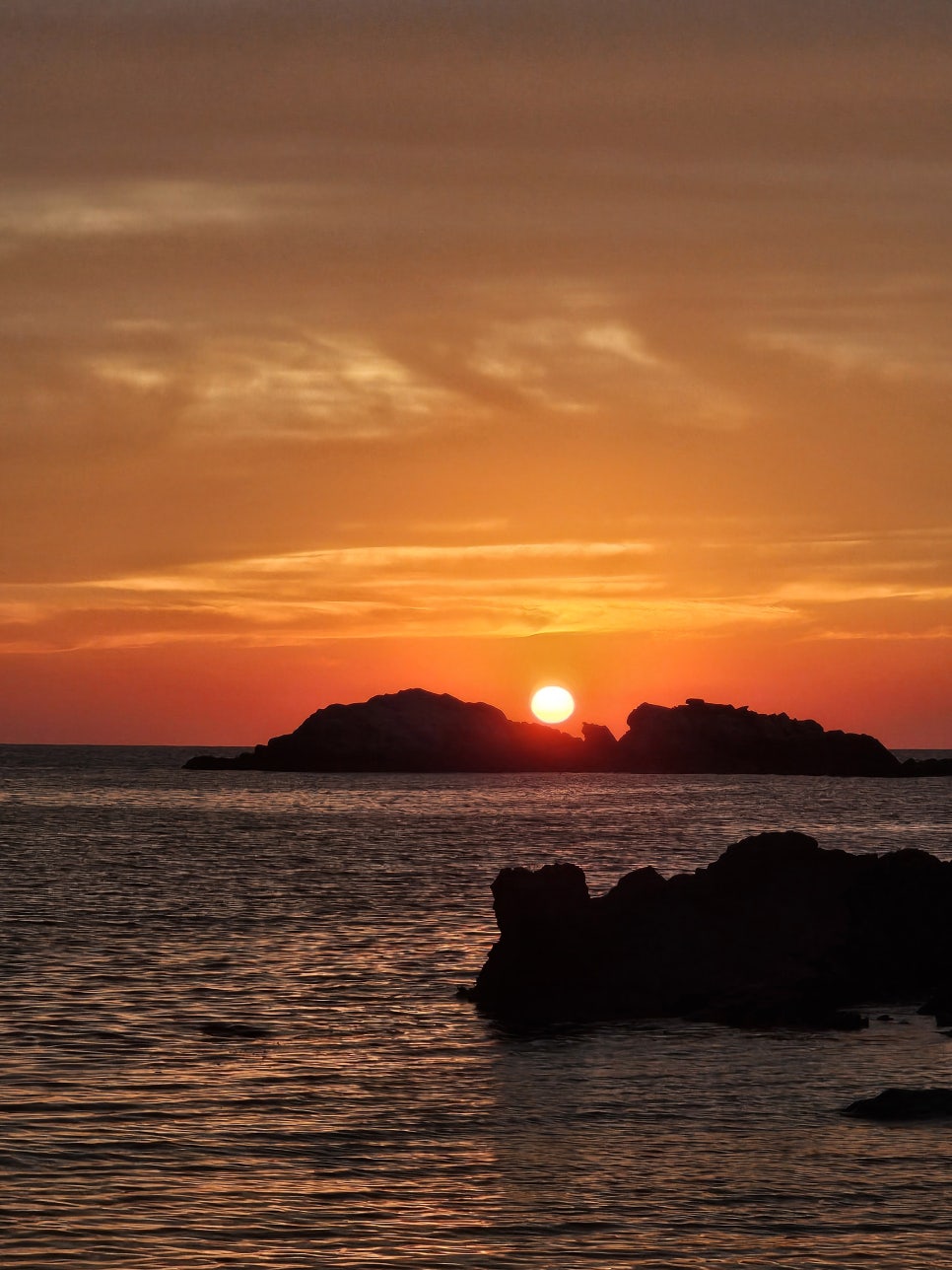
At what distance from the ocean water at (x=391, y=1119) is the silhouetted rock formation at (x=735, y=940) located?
144 cm

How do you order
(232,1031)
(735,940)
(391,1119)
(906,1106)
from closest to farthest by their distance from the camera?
(906,1106)
(391,1119)
(232,1031)
(735,940)

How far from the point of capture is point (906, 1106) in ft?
84.2

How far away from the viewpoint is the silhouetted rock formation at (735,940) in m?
36.4

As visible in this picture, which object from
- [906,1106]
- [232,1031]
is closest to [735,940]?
[906,1106]

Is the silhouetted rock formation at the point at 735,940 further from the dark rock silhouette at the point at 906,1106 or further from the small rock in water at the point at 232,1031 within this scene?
the dark rock silhouette at the point at 906,1106

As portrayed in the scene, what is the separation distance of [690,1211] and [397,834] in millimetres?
88203

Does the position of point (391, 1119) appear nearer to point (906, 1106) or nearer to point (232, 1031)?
point (232, 1031)

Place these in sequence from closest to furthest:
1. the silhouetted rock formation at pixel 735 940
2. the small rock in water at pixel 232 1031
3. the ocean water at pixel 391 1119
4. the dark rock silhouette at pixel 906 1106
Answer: the ocean water at pixel 391 1119
the dark rock silhouette at pixel 906 1106
the small rock in water at pixel 232 1031
the silhouetted rock formation at pixel 735 940

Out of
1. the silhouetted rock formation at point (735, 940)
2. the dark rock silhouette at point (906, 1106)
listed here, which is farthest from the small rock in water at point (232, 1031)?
the dark rock silhouette at point (906, 1106)

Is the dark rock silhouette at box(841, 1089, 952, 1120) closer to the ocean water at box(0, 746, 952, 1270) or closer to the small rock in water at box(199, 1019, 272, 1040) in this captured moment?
the ocean water at box(0, 746, 952, 1270)

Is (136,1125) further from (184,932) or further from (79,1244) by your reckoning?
(184,932)

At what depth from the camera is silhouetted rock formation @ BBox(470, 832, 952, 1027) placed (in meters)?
36.4

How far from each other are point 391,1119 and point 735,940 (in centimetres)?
1444

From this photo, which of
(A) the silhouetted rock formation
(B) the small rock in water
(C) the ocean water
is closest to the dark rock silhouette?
(C) the ocean water
